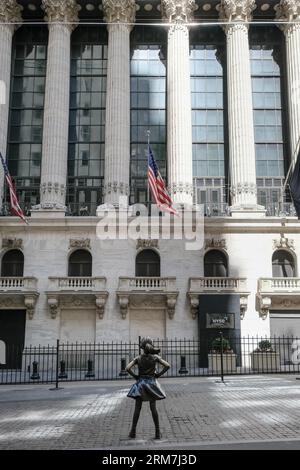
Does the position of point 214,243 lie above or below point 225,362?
above

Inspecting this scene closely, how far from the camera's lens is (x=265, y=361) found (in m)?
24.7

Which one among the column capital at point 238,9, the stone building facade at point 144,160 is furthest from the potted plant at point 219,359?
the column capital at point 238,9

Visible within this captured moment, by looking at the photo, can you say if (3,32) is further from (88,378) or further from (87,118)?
(88,378)

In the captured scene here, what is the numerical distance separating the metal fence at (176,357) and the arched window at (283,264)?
13.6 feet

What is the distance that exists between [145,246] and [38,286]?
689 cm

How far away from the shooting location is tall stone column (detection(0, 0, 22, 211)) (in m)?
33.2

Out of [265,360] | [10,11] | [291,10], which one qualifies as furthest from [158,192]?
[10,11]

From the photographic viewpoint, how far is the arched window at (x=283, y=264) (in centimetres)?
3075

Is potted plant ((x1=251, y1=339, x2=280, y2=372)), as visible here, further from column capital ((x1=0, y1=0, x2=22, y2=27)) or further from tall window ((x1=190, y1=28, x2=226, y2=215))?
column capital ((x1=0, y1=0, x2=22, y2=27))

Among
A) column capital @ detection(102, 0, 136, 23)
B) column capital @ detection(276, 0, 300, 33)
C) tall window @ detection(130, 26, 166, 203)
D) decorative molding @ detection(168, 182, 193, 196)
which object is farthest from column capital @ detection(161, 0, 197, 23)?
decorative molding @ detection(168, 182, 193, 196)

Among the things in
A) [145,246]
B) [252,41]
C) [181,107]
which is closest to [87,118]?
[181,107]

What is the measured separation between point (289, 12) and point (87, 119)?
51.6 feet

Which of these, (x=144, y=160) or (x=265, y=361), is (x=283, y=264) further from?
(x=144, y=160)
